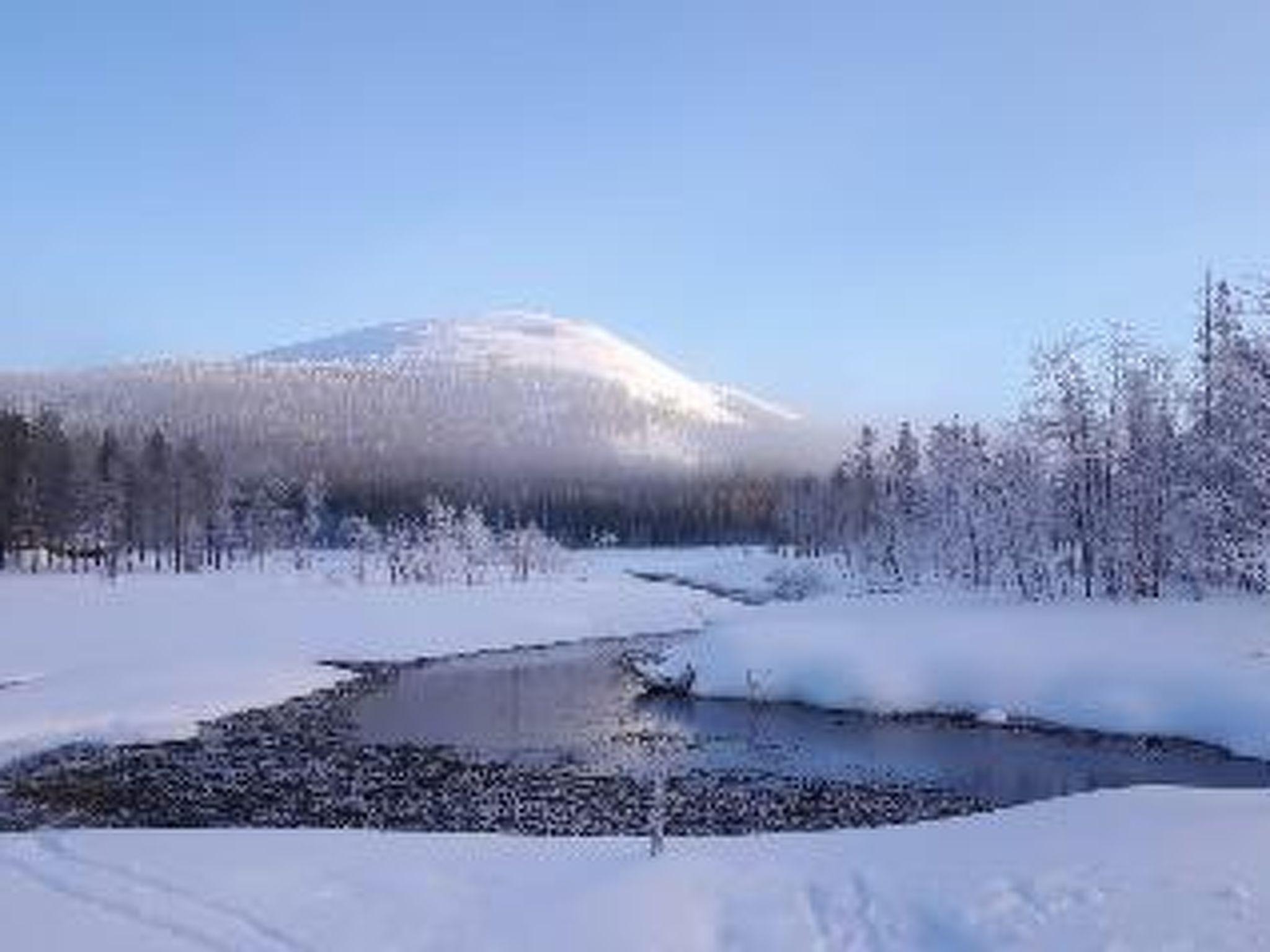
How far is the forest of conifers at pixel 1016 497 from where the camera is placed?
→ 71.2 m

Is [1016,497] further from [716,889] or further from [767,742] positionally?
[716,889]

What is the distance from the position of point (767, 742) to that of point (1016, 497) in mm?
53497

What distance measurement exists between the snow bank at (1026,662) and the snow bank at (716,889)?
94.9 feet

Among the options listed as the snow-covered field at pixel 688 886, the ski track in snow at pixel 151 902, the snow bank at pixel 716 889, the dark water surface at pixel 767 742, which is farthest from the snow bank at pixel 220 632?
the snow bank at pixel 716 889

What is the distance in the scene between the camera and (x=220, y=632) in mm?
80062

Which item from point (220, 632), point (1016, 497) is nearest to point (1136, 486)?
point (1016, 497)

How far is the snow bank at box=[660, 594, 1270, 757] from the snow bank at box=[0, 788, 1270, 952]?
28.9 meters

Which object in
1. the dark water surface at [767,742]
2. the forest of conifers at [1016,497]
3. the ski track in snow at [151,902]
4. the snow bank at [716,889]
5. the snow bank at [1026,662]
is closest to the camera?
the snow bank at [716,889]

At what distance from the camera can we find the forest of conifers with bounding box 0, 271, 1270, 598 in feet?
234

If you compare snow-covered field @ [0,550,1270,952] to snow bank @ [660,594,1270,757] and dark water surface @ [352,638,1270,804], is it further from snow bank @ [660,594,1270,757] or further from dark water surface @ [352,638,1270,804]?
snow bank @ [660,594,1270,757]

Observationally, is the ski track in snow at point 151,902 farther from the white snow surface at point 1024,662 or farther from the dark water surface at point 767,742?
the white snow surface at point 1024,662

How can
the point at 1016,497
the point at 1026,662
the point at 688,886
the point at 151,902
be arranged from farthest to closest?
the point at 1016,497
the point at 1026,662
the point at 151,902
the point at 688,886

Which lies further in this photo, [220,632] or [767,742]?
[220,632]

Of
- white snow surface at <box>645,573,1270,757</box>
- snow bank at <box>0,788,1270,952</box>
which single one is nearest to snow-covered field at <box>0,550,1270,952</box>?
snow bank at <box>0,788,1270,952</box>
